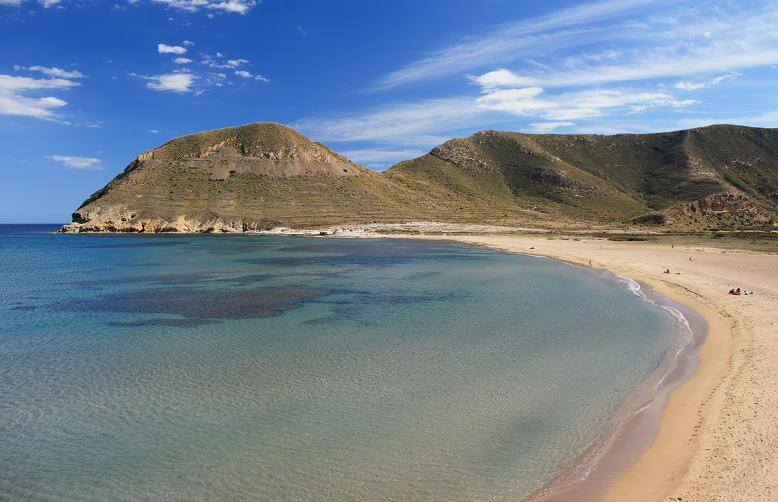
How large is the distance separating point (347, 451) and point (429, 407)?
2.52 meters

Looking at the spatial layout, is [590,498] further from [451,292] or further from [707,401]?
[451,292]

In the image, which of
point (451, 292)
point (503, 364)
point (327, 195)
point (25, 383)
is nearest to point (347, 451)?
point (503, 364)

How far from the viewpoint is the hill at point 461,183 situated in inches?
3681

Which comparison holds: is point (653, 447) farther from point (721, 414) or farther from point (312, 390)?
point (312, 390)

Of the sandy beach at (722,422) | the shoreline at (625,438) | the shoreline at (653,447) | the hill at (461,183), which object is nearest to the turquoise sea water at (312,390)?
the shoreline at (625,438)

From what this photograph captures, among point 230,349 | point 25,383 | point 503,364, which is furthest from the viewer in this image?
point 230,349

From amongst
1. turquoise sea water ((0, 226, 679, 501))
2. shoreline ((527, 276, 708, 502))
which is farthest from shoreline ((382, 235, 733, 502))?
turquoise sea water ((0, 226, 679, 501))

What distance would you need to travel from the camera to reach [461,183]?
137500 millimetres

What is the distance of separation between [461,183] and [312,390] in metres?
130

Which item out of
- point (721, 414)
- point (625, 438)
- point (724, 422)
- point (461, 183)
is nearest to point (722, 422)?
point (724, 422)

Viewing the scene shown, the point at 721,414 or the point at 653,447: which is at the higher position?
the point at 721,414

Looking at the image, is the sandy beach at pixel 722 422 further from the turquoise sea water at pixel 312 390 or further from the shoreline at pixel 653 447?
the turquoise sea water at pixel 312 390

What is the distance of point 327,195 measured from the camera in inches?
4237

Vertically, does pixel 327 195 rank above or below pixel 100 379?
above
